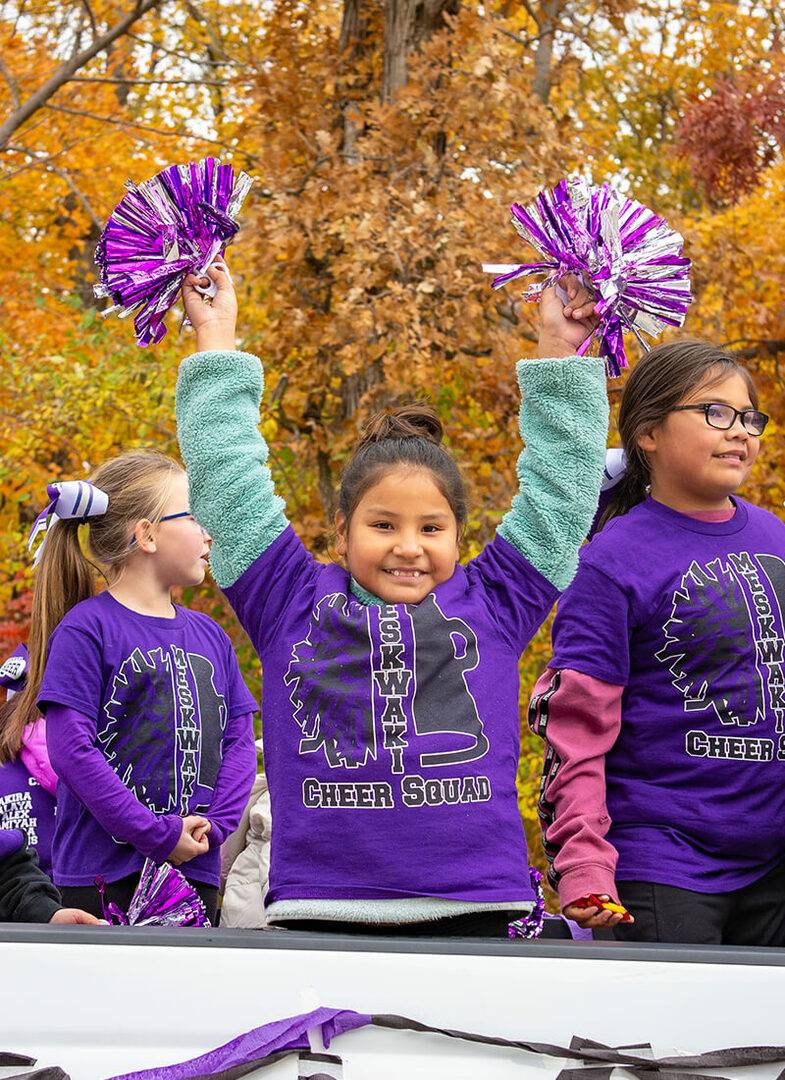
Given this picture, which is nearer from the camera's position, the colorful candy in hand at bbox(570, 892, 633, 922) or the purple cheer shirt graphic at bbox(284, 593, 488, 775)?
the purple cheer shirt graphic at bbox(284, 593, 488, 775)

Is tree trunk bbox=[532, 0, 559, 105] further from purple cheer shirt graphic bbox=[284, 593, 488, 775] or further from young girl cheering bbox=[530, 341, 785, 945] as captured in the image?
purple cheer shirt graphic bbox=[284, 593, 488, 775]

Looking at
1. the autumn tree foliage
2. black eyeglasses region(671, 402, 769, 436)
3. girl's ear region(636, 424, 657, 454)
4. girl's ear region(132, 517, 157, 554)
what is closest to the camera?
black eyeglasses region(671, 402, 769, 436)

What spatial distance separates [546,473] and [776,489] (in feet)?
12.8

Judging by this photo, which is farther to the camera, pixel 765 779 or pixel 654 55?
pixel 654 55

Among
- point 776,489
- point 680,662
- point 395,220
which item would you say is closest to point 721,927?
point 680,662

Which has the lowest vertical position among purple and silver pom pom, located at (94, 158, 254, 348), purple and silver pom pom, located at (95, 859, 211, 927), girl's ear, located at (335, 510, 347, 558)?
purple and silver pom pom, located at (95, 859, 211, 927)

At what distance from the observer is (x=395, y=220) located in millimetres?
6227

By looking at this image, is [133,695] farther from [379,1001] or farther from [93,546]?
[379,1001]

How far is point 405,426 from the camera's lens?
8.72ft

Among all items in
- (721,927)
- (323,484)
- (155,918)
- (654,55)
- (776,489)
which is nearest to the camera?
(721,927)

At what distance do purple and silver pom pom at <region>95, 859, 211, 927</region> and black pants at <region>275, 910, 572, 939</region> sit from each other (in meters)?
0.79

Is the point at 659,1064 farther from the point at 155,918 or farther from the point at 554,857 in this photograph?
the point at 155,918

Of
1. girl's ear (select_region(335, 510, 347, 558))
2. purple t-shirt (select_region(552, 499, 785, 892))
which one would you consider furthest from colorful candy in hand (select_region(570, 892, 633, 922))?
girl's ear (select_region(335, 510, 347, 558))

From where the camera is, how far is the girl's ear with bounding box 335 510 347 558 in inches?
102
